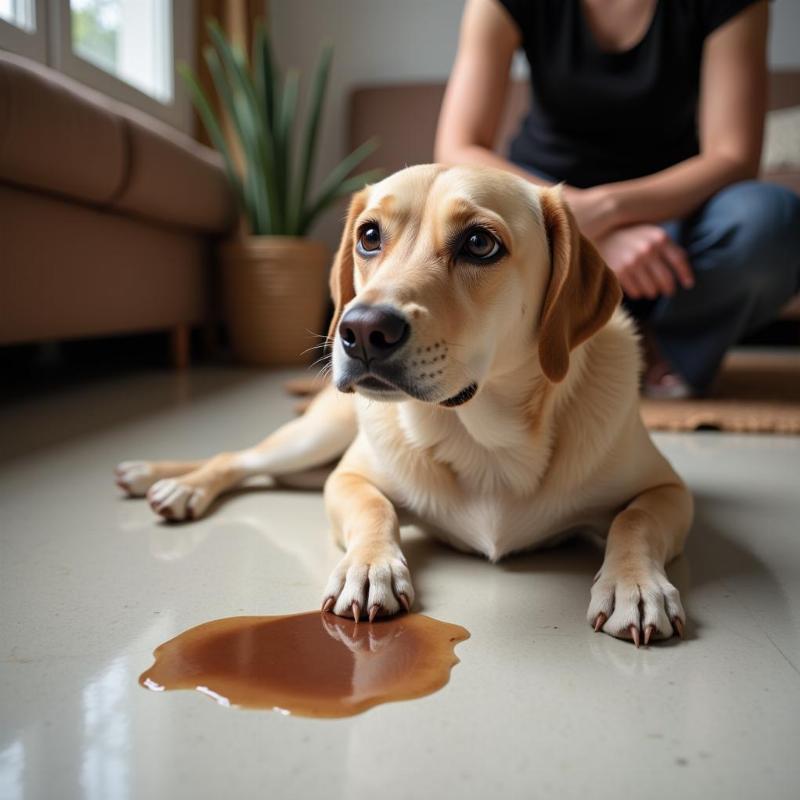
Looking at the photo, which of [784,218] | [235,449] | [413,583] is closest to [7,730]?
[413,583]

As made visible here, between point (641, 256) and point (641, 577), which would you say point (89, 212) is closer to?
point (641, 256)

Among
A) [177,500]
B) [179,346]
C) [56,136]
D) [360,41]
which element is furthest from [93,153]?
[360,41]

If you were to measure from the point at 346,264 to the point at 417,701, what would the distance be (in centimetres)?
80

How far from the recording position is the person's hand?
2.18m

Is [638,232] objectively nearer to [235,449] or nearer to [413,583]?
[235,449]

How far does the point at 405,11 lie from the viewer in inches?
226

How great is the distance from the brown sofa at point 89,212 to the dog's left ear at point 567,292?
172 centimetres

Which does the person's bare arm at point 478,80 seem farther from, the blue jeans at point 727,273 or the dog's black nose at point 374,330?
the dog's black nose at point 374,330

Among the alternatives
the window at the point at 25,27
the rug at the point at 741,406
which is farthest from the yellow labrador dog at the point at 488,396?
the window at the point at 25,27

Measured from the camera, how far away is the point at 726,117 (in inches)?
95.3

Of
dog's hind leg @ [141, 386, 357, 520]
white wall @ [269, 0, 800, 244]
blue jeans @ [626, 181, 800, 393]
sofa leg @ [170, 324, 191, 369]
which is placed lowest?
sofa leg @ [170, 324, 191, 369]

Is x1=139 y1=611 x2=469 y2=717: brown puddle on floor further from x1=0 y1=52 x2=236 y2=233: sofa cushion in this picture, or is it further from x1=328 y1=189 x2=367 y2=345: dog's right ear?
x1=0 y1=52 x2=236 y2=233: sofa cushion

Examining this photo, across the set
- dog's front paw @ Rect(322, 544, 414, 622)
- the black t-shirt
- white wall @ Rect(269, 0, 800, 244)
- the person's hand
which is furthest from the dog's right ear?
white wall @ Rect(269, 0, 800, 244)

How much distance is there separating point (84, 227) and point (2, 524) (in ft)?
5.65
